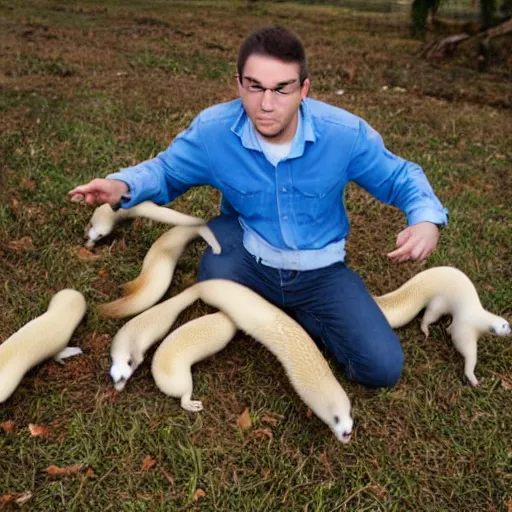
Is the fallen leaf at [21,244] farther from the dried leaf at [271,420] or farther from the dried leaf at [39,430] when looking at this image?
the dried leaf at [271,420]

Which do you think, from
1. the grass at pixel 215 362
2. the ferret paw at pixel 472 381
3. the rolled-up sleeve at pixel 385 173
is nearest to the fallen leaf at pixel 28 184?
the grass at pixel 215 362

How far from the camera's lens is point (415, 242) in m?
2.52

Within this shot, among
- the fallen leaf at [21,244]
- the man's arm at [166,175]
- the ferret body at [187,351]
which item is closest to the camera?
the ferret body at [187,351]

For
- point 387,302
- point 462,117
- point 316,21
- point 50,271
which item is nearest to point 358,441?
point 387,302

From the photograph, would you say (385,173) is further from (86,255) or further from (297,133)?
(86,255)

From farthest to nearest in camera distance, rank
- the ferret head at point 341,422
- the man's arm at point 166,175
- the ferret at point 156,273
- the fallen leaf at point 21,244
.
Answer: the fallen leaf at point 21,244
the ferret at point 156,273
the man's arm at point 166,175
the ferret head at point 341,422

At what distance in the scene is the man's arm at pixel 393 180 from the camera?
2.69m

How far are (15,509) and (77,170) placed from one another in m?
2.84

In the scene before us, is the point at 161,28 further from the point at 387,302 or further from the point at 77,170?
the point at 387,302

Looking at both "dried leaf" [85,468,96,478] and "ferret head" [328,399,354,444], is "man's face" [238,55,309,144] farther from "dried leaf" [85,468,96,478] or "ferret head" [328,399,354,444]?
"dried leaf" [85,468,96,478]

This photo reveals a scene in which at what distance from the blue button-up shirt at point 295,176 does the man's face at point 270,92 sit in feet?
0.47

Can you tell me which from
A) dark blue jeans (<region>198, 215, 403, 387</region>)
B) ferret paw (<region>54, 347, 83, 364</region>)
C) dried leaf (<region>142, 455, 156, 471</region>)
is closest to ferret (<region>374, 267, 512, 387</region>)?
dark blue jeans (<region>198, 215, 403, 387</region>)

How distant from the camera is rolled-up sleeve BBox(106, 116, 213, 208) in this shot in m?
2.89

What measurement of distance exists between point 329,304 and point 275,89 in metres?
1.04
